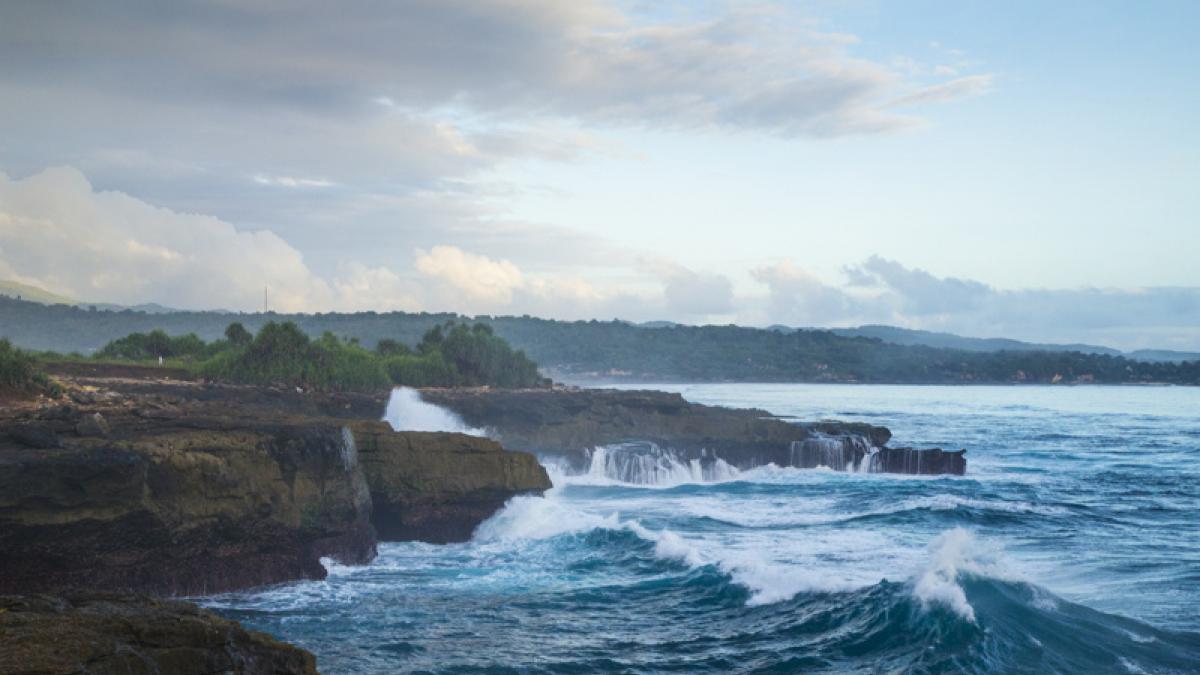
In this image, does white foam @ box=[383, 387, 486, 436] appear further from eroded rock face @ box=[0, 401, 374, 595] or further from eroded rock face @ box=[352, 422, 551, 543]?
eroded rock face @ box=[0, 401, 374, 595]

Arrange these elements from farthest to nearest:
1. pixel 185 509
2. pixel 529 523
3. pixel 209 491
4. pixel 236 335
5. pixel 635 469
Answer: pixel 236 335
pixel 635 469
pixel 529 523
pixel 209 491
pixel 185 509

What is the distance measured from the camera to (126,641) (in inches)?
303

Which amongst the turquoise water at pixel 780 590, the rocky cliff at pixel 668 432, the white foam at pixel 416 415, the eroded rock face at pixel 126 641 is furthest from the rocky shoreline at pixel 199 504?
the rocky cliff at pixel 668 432

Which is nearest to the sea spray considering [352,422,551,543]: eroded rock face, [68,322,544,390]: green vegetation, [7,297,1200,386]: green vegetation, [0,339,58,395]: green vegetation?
[68,322,544,390]: green vegetation

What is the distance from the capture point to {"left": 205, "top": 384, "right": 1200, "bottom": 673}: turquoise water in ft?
44.3

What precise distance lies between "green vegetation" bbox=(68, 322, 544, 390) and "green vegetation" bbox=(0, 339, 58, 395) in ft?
38.0

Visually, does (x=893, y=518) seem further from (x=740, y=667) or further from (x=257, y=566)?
(x=257, y=566)

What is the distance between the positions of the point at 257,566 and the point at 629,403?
77.0 feet

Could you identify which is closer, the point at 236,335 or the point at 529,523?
the point at 529,523

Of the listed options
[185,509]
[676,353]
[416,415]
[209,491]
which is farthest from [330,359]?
[676,353]

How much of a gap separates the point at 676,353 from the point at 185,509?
406 feet

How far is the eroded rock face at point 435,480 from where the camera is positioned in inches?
818

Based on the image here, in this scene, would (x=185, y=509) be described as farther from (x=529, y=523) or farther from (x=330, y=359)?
(x=330, y=359)

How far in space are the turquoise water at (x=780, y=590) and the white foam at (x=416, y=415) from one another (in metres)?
5.44
